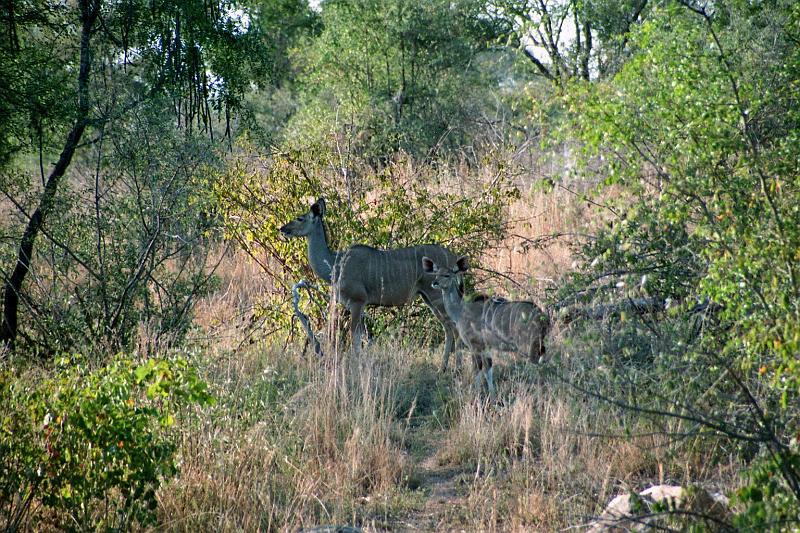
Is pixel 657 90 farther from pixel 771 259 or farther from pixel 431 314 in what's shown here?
pixel 431 314

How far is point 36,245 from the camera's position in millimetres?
8812

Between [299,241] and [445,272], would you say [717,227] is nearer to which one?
[445,272]

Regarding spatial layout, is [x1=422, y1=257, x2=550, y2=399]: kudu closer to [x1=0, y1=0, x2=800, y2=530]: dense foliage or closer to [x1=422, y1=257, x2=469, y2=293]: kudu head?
[x1=422, y1=257, x2=469, y2=293]: kudu head

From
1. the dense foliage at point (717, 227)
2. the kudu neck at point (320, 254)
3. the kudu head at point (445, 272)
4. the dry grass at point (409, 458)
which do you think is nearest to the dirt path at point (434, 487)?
the dry grass at point (409, 458)

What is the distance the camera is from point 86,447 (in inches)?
202

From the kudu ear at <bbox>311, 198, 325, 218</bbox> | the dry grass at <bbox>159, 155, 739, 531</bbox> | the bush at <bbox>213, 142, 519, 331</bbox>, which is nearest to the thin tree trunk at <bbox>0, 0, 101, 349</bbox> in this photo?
the bush at <bbox>213, 142, 519, 331</bbox>

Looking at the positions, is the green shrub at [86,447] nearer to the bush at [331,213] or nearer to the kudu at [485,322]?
the kudu at [485,322]

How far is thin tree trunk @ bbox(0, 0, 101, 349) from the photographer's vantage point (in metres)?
8.49

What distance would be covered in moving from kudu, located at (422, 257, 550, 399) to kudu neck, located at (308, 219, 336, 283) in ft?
4.17

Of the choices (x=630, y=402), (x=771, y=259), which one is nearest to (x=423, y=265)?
(x=630, y=402)

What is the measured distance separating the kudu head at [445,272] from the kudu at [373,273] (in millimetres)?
541

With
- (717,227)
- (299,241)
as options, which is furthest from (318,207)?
(717,227)

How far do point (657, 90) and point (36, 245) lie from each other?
5.73m

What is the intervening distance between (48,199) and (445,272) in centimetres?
367
